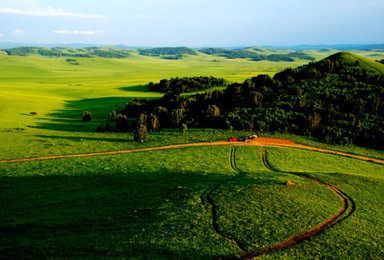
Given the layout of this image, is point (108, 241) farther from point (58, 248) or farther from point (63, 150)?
point (63, 150)

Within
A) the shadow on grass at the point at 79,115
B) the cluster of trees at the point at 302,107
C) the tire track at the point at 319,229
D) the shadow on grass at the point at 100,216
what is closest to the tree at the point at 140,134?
the cluster of trees at the point at 302,107

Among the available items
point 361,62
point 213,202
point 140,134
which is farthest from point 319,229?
point 361,62

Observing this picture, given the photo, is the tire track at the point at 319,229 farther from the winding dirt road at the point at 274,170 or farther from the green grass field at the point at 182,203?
the green grass field at the point at 182,203

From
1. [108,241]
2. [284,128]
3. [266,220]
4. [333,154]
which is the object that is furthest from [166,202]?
[284,128]

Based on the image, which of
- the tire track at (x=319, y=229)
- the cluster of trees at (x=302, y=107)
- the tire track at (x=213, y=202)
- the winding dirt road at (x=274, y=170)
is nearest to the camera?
the tire track at (x=319, y=229)

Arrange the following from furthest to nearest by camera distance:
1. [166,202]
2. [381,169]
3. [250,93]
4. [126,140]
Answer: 1. [250,93]
2. [126,140]
3. [381,169]
4. [166,202]

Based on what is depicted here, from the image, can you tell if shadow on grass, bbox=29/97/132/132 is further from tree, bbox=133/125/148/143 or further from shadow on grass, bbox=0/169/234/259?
shadow on grass, bbox=0/169/234/259

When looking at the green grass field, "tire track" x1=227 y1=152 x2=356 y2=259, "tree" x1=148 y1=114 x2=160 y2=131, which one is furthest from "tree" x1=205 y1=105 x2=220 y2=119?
"tire track" x1=227 y1=152 x2=356 y2=259

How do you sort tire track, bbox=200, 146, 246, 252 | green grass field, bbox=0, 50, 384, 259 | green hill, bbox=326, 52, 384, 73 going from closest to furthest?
1. green grass field, bbox=0, 50, 384, 259
2. tire track, bbox=200, 146, 246, 252
3. green hill, bbox=326, 52, 384, 73
